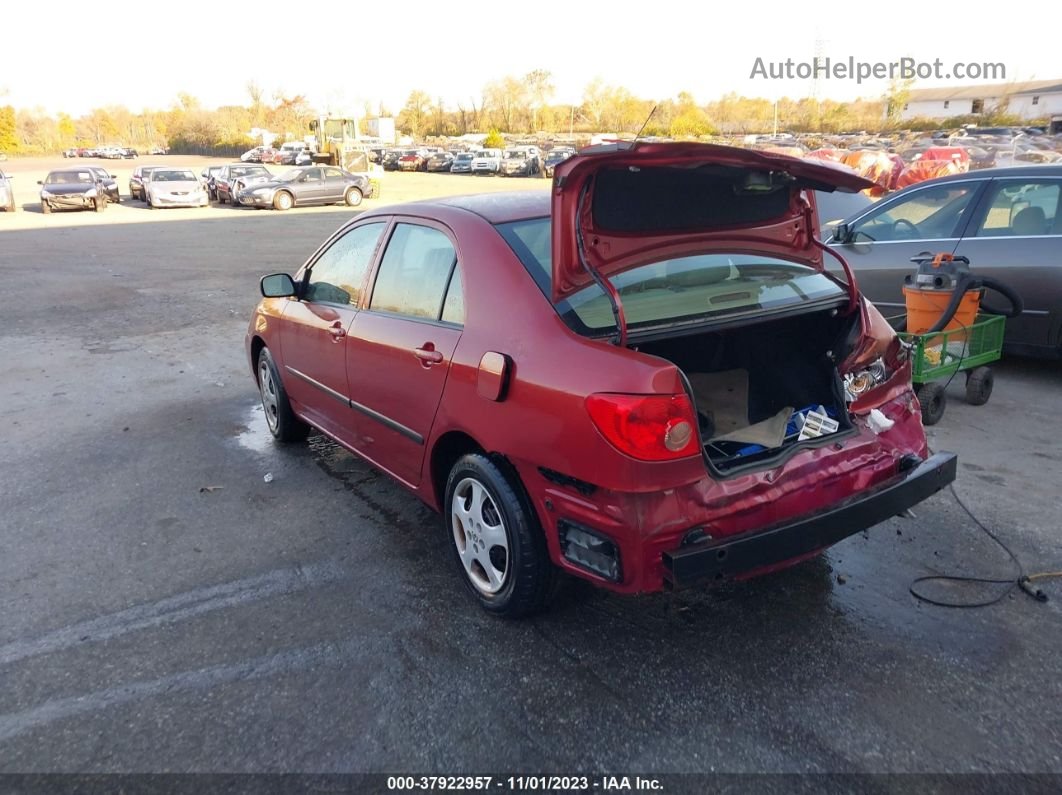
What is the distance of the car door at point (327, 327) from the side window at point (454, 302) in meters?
0.87

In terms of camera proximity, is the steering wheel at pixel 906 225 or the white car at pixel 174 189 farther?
the white car at pixel 174 189

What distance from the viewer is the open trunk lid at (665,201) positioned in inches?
111

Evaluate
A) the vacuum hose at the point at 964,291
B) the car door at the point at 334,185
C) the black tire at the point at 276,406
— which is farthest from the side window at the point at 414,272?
the car door at the point at 334,185

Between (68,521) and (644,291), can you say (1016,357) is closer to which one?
(644,291)

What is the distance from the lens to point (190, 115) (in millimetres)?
119812

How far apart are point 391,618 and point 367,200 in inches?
1140

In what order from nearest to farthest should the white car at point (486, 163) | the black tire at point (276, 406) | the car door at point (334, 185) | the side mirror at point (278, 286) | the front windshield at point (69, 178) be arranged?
1. the side mirror at point (278, 286)
2. the black tire at point (276, 406)
3. the front windshield at point (69, 178)
4. the car door at point (334, 185)
5. the white car at point (486, 163)

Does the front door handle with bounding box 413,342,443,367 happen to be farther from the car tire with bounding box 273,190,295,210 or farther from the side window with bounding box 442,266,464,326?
the car tire with bounding box 273,190,295,210

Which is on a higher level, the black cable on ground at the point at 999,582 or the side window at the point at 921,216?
the side window at the point at 921,216

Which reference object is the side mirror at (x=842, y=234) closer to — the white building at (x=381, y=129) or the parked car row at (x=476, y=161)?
the parked car row at (x=476, y=161)

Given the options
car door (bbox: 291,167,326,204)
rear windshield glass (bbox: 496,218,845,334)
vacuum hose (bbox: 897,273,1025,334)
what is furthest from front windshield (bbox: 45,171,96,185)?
rear windshield glass (bbox: 496,218,845,334)

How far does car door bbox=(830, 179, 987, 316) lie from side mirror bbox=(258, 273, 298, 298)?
451cm

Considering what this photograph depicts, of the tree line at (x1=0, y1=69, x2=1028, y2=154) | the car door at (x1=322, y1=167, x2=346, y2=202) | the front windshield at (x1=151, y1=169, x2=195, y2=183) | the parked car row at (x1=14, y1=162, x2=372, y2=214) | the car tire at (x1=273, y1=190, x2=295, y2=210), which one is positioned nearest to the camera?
the parked car row at (x1=14, y1=162, x2=372, y2=214)

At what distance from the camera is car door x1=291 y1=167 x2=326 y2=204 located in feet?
92.8
